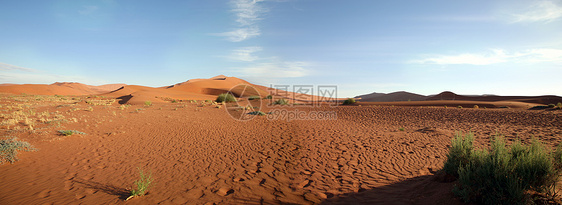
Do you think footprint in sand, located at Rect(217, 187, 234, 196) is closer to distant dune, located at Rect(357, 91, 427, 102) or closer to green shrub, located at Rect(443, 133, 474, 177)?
green shrub, located at Rect(443, 133, 474, 177)

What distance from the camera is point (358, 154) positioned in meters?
6.89

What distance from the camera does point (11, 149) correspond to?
6133 mm

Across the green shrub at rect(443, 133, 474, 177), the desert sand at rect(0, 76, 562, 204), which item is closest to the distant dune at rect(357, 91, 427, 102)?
the desert sand at rect(0, 76, 562, 204)

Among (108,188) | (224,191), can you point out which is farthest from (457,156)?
(108,188)

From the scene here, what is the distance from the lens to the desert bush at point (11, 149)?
5.89 m

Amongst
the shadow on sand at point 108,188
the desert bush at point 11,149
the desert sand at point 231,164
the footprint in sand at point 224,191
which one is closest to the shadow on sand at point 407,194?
the desert sand at point 231,164

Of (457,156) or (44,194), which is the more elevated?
(457,156)

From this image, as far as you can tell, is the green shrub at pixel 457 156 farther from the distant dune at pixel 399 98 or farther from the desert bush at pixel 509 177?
the distant dune at pixel 399 98

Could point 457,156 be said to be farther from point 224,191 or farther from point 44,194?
point 44,194

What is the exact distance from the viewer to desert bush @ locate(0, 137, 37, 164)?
5895mm

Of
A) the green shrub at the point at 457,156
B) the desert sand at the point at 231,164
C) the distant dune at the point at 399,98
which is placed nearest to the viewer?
the green shrub at the point at 457,156

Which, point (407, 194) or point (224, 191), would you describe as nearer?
point (407, 194)

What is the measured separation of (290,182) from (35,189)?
532 centimetres

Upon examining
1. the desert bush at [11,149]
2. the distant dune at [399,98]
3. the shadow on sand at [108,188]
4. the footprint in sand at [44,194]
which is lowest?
the footprint in sand at [44,194]
